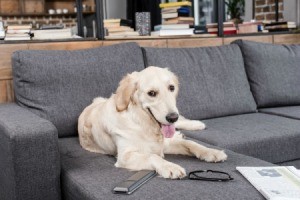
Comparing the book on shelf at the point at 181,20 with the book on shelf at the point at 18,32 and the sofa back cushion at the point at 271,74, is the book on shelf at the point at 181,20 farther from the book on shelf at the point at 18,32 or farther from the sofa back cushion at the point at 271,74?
the book on shelf at the point at 18,32

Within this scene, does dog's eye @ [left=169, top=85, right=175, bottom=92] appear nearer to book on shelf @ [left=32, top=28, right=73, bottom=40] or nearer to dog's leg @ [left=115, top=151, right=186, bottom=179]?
dog's leg @ [left=115, top=151, right=186, bottom=179]

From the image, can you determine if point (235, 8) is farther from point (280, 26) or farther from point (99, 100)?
point (99, 100)

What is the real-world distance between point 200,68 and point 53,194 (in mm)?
1420

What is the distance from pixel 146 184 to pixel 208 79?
140 centimetres

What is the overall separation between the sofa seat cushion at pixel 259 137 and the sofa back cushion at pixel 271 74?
48 centimetres

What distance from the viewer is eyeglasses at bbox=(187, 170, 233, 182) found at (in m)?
1.46

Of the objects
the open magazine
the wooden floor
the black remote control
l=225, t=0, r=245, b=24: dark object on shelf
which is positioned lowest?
the open magazine

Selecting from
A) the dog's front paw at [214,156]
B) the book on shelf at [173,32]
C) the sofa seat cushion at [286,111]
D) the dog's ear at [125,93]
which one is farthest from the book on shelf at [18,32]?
the sofa seat cushion at [286,111]

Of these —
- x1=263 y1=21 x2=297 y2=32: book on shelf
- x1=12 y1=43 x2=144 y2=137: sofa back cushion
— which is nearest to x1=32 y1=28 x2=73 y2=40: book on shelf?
x1=12 y1=43 x2=144 y2=137: sofa back cushion

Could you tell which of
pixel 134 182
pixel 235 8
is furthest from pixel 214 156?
pixel 235 8

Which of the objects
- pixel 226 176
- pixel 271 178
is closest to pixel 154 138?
pixel 226 176

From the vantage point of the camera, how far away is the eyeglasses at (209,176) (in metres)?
1.46

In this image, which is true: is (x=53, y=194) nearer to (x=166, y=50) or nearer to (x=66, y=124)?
(x=66, y=124)

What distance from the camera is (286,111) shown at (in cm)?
273
